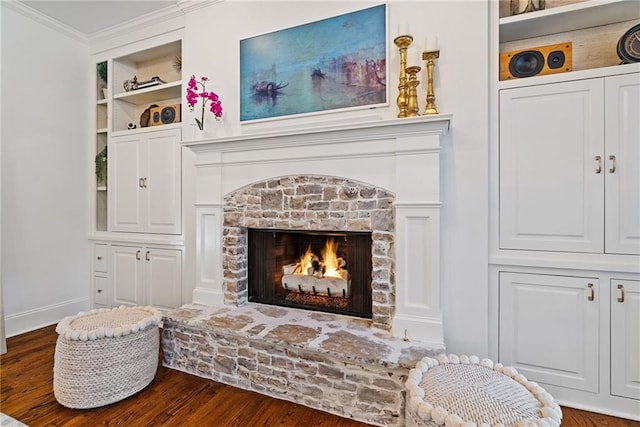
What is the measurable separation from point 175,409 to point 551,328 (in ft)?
7.22

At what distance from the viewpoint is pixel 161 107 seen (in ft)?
10.4

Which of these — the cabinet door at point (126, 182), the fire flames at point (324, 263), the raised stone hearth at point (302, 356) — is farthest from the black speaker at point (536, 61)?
the cabinet door at point (126, 182)

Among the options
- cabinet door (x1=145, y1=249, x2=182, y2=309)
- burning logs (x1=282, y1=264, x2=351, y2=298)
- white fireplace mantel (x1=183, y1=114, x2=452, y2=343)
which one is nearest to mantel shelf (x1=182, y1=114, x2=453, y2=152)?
white fireplace mantel (x1=183, y1=114, x2=452, y2=343)

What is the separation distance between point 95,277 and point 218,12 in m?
2.91

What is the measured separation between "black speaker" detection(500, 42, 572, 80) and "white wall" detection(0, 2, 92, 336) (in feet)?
12.8

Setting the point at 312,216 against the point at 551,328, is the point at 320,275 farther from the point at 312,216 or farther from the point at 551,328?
the point at 551,328

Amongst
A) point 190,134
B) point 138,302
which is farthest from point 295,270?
point 138,302

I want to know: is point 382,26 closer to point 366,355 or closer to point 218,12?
point 218,12

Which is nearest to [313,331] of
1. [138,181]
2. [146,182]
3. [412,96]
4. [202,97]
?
[412,96]

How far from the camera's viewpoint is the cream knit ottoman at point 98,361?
1.79 metres

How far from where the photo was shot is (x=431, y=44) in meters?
2.00

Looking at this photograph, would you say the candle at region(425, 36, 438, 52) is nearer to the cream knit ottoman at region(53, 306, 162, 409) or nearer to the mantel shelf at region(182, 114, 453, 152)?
the mantel shelf at region(182, 114, 453, 152)

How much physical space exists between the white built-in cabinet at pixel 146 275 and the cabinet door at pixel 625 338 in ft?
10.2

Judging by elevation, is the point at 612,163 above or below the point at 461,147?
below
